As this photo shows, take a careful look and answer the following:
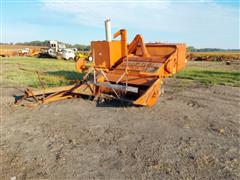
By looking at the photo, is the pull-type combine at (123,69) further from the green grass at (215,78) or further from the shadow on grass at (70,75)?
the shadow on grass at (70,75)

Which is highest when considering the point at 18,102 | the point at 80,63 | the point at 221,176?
the point at 80,63

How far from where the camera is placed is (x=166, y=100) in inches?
253

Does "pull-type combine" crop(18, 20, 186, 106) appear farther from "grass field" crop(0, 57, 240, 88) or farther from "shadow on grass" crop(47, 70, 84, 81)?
"shadow on grass" crop(47, 70, 84, 81)

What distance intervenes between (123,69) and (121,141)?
315 cm

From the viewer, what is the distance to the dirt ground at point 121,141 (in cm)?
305

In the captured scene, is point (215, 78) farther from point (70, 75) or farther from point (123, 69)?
point (70, 75)

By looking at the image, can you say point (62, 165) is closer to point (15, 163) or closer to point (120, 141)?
point (15, 163)

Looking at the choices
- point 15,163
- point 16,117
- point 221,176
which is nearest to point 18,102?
point 16,117

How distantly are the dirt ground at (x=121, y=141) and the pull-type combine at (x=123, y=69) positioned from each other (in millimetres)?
372

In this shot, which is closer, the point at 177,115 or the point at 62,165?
the point at 62,165

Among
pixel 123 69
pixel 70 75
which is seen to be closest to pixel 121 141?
pixel 123 69

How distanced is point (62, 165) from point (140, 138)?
1.36 m

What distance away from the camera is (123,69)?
6.72 metres

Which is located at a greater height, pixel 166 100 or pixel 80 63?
pixel 80 63
